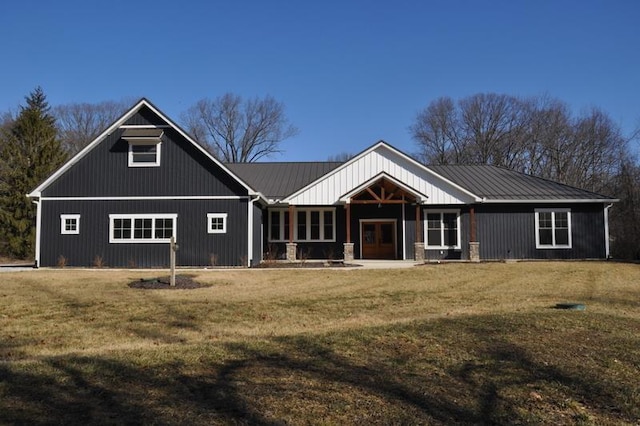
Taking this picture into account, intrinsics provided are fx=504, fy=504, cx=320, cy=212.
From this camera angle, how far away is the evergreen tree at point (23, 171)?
30094 millimetres

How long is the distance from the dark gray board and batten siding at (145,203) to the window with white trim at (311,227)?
11.9 feet

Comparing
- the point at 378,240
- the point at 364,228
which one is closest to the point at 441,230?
the point at 378,240

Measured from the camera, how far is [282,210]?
2336 cm

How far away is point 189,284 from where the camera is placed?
12.9 metres

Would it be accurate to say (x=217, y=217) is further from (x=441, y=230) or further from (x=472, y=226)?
(x=472, y=226)

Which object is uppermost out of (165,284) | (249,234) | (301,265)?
(249,234)

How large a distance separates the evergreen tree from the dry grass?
70.8 ft

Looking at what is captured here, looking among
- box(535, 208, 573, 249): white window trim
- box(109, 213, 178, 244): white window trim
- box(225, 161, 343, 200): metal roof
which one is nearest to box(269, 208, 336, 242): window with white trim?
box(225, 161, 343, 200): metal roof

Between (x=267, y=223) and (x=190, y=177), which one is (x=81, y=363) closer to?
(x=190, y=177)

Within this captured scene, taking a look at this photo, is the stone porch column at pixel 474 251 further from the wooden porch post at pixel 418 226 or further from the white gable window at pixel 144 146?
the white gable window at pixel 144 146

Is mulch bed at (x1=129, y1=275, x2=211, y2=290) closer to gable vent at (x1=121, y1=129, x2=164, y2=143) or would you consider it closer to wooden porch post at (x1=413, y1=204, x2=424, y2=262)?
gable vent at (x1=121, y1=129, x2=164, y2=143)

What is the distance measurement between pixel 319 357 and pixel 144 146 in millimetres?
16367

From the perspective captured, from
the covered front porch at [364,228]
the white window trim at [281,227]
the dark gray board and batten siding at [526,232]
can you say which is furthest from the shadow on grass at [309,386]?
the dark gray board and batten siding at [526,232]

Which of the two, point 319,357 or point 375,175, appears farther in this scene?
point 375,175
